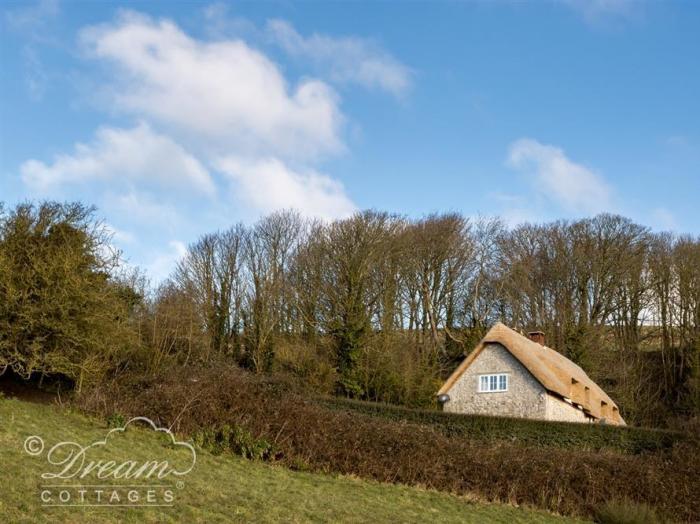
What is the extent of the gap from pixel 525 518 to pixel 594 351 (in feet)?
87.6

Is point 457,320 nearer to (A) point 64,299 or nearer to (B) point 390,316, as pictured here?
(B) point 390,316

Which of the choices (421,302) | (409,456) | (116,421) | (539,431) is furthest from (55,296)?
(421,302)

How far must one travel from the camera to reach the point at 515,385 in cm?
3008

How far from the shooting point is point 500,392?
99.7 feet

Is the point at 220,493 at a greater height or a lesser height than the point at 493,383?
lesser

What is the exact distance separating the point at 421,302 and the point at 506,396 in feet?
39.1

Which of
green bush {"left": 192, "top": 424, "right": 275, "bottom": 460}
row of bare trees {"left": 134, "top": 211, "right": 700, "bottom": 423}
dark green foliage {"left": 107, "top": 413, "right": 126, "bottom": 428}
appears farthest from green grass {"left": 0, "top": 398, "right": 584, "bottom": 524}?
row of bare trees {"left": 134, "top": 211, "right": 700, "bottom": 423}

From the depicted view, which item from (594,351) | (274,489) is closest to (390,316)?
(594,351)

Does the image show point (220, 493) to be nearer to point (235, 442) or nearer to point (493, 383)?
point (235, 442)

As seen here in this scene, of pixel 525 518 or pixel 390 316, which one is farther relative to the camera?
pixel 390 316

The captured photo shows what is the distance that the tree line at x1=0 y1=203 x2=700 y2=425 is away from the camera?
112 feet

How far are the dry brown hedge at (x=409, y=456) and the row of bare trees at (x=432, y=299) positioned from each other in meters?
15.1

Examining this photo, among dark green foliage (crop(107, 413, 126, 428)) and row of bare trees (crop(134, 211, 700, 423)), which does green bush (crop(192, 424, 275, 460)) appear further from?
row of bare trees (crop(134, 211, 700, 423))

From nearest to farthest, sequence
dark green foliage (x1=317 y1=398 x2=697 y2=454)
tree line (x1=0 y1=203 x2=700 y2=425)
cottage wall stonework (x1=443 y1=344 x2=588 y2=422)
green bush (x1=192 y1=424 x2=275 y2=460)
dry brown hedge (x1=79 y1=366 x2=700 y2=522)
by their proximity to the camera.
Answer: green bush (x1=192 y1=424 x2=275 y2=460)
dry brown hedge (x1=79 y1=366 x2=700 y2=522)
dark green foliage (x1=317 y1=398 x2=697 y2=454)
cottage wall stonework (x1=443 y1=344 x2=588 y2=422)
tree line (x1=0 y1=203 x2=700 y2=425)
